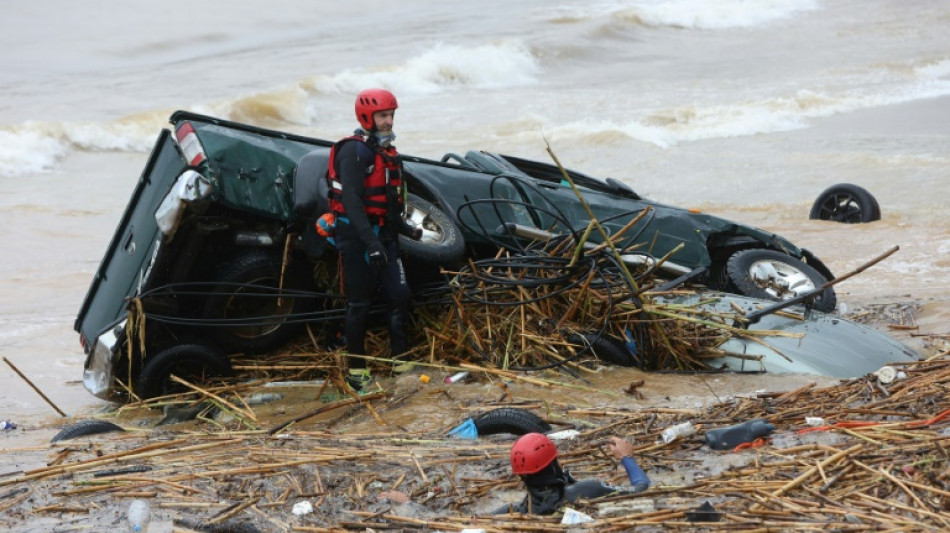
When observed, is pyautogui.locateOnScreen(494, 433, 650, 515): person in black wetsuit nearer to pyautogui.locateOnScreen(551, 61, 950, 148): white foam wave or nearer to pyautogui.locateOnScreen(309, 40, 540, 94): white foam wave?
pyautogui.locateOnScreen(551, 61, 950, 148): white foam wave

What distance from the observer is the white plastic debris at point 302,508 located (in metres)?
4.68

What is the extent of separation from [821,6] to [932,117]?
25.1 meters

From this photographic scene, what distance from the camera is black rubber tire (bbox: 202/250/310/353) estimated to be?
7.50 metres

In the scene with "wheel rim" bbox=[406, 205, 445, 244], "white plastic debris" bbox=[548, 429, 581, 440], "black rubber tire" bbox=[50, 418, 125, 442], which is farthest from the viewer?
"wheel rim" bbox=[406, 205, 445, 244]

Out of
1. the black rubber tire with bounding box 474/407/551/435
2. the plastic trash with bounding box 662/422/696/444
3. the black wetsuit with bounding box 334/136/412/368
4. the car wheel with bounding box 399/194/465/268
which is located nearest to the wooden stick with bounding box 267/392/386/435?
the black wetsuit with bounding box 334/136/412/368

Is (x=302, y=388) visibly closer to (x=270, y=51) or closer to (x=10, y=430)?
(x=10, y=430)

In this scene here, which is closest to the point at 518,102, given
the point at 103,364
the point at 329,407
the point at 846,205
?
the point at 846,205

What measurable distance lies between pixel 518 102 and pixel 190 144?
22.5m

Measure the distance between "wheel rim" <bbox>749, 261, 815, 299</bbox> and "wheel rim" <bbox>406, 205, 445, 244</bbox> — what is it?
2.73 m

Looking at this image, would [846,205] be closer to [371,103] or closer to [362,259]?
[362,259]

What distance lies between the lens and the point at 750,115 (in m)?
25.3

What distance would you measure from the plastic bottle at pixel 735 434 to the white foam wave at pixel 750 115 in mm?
18436

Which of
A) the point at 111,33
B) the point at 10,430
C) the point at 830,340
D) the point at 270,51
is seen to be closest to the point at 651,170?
the point at 830,340

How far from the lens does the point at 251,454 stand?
18.0 feet
